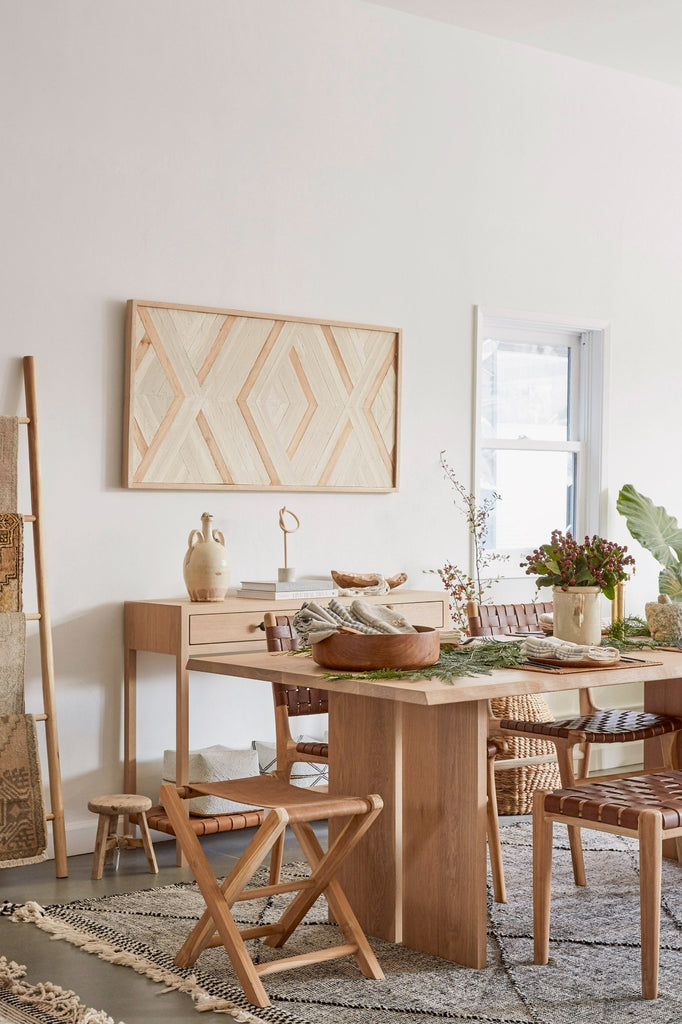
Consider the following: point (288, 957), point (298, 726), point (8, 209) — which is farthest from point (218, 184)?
point (288, 957)

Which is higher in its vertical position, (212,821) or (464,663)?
(464,663)

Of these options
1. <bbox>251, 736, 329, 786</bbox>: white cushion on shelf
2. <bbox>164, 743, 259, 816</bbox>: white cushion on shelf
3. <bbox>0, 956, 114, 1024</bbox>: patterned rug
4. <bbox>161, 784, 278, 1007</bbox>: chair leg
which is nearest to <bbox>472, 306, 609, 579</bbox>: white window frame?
<bbox>251, 736, 329, 786</bbox>: white cushion on shelf

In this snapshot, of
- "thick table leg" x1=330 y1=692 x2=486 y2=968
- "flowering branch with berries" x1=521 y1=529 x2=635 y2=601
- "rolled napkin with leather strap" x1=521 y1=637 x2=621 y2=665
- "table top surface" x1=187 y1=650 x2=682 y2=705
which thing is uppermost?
"flowering branch with berries" x1=521 y1=529 x2=635 y2=601

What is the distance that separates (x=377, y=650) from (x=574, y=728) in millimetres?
1105

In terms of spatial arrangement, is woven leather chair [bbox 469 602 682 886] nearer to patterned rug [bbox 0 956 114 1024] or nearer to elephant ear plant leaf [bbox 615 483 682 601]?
patterned rug [bbox 0 956 114 1024]

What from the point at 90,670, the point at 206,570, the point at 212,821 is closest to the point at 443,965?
the point at 212,821

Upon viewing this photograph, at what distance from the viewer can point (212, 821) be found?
13.6ft

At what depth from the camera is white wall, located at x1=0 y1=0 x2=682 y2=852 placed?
436 centimetres

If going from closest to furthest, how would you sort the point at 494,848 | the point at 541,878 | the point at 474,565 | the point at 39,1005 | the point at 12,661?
the point at 39,1005, the point at 541,878, the point at 494,848, the point at 12,661, the point at 474,565

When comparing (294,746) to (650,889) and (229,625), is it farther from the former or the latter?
(650,889)

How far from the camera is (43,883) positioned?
12.9ft

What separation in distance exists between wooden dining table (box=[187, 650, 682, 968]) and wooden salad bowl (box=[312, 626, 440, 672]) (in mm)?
71

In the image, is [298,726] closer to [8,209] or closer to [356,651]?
[356,651]

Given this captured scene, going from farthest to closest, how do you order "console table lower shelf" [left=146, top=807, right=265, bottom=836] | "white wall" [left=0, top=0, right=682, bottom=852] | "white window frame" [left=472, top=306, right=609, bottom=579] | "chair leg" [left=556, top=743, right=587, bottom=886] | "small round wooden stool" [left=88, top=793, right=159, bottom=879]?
"white window frame" [left=472, top=306, right=609, bottom=579] < "white wall" [left=0, top=0, right=682, bottom=852] < "console table lower shelf" [left=146, top=807, right=265, bottom=836] < "small round wooden stool" [left=88, top=793, right=159, bottom=879] < "chair leg" [left=556, top=743, right=587, bottom=886]
